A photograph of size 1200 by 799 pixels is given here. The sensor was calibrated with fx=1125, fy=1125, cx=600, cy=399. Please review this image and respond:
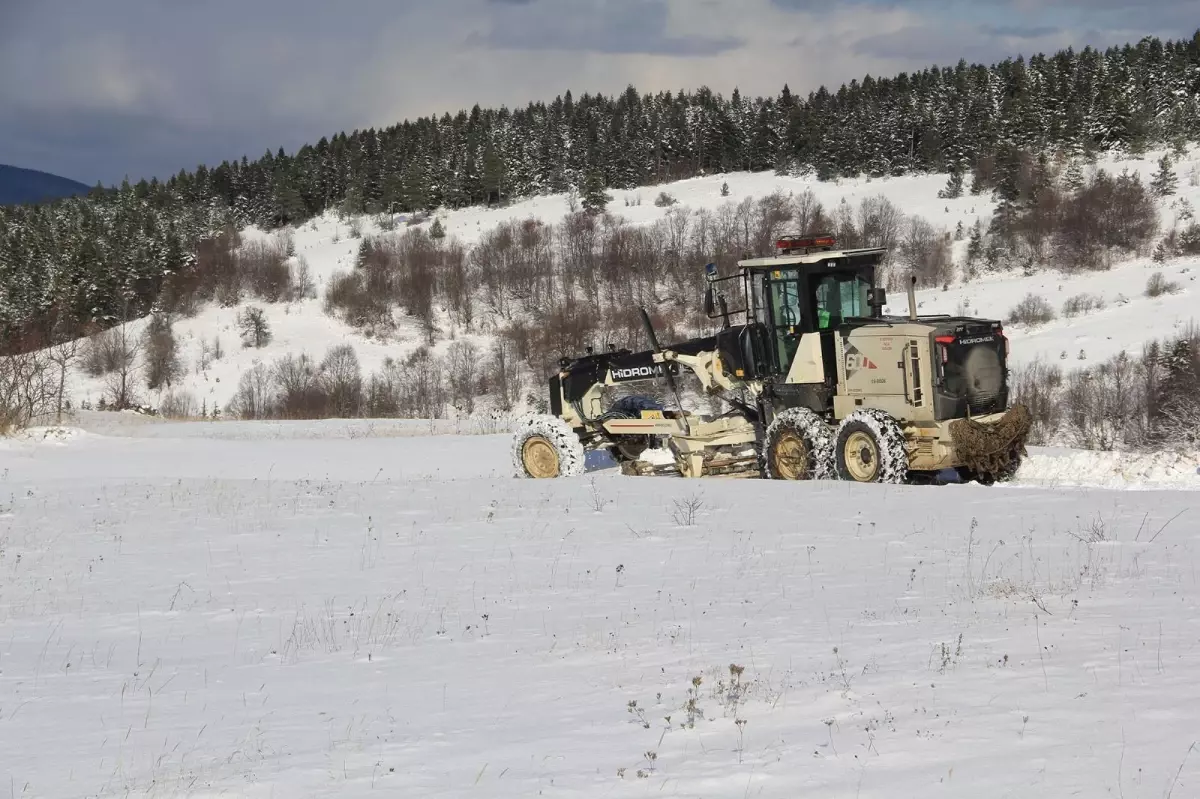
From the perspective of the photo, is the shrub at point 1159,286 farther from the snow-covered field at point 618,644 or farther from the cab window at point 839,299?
the snow-covered field at point 618,644

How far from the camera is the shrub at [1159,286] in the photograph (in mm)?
55094

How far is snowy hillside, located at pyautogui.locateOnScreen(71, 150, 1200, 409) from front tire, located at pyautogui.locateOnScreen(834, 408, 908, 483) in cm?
3581

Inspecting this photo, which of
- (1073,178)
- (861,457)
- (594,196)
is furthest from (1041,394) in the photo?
(594,196)

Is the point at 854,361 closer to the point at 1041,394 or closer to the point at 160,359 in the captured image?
the point at 1041,394

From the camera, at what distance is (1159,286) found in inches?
2203

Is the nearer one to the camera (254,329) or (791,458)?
(791,458)

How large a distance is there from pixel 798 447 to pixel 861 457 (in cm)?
109

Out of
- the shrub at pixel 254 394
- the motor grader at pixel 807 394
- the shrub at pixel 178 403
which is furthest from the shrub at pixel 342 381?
the motor grader at pixel 807 394

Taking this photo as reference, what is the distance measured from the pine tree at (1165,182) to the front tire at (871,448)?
69173 millimetres

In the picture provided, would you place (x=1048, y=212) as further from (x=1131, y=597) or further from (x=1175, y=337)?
(x=1131, y=597)

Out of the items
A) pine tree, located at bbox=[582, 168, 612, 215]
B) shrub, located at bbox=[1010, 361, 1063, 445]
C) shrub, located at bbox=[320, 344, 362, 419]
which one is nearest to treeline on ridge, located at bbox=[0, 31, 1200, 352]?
pine tree, located at bbox=[582, 168, 612, 215]

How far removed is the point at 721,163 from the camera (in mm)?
113938

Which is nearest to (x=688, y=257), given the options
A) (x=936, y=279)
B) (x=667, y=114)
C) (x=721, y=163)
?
(x=936, y=279)

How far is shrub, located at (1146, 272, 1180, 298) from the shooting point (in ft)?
181
